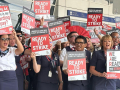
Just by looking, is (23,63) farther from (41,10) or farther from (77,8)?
(77,8)

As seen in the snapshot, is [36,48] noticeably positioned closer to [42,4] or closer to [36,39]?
[36,39]

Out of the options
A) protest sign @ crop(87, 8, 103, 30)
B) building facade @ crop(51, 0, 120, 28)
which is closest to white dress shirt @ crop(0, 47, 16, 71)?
protest sign @ crop(87, 8, 103, 30)

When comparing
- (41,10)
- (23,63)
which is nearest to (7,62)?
(23,63)

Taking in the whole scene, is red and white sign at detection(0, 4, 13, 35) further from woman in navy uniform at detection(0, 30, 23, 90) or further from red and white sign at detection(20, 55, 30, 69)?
red and white sign at detection(20, 55, 30, 69)

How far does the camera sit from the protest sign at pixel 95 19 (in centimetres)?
651

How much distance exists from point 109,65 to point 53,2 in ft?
38.8

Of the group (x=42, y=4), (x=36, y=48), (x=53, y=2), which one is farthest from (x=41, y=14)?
(x=53, y=2)

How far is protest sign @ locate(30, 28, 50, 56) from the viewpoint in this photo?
4.24m

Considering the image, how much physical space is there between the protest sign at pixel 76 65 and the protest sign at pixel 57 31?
114cm

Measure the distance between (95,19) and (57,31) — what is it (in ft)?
5.61

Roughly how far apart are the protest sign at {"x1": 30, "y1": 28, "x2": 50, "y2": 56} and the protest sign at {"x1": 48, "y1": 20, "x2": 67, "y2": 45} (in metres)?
1.01

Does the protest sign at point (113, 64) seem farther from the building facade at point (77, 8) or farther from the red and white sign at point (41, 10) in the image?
the building facade at point (77, 8)

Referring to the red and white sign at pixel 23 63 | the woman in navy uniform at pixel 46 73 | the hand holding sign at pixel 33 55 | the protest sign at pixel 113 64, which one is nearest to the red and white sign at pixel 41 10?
the red and white sign at pixel 23 63

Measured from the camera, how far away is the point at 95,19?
21.5 ft
